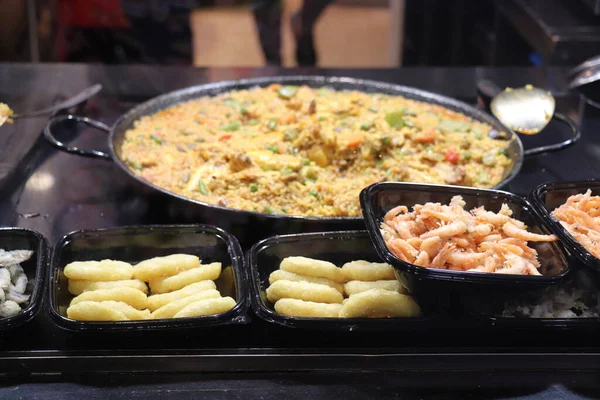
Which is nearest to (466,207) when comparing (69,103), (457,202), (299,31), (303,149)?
(457,202)

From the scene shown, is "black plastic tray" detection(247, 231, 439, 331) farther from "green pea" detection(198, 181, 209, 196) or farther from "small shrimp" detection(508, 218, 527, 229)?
"green pea" detection(198, 181, 209, 196)

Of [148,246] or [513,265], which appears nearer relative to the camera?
[513,265]

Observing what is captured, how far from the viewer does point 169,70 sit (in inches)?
114

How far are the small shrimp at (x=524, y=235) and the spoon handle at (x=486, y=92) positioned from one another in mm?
1185

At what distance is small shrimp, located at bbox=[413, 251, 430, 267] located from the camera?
1448mm

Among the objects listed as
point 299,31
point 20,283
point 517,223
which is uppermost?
point 517,223

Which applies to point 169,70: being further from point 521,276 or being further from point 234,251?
point 521,276

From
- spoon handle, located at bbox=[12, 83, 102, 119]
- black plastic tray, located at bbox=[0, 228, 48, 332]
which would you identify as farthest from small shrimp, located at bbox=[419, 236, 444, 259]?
Answer: spoon handle, located at bbox=[12, 83, 102, 119]

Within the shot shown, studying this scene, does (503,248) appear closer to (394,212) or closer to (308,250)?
(394,212)

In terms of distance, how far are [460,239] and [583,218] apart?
35 centimetres

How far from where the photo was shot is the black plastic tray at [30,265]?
56.4 inches

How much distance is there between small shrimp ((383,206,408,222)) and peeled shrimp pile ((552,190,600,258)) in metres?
0.36

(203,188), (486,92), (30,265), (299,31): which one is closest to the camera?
(30,265)

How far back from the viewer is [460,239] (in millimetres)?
1489
